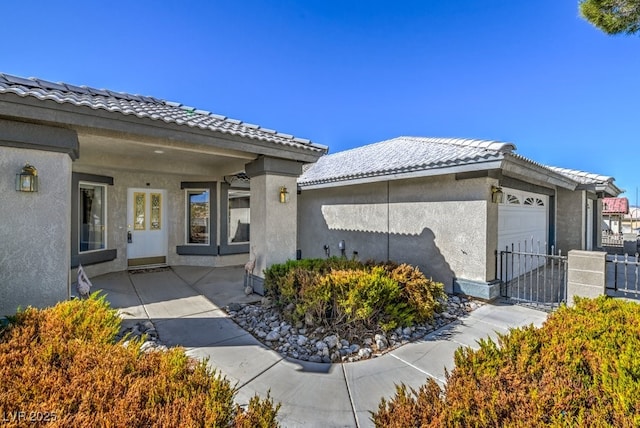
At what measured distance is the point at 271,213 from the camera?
24.7 feet

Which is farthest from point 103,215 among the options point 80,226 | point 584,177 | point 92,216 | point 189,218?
point 584,177

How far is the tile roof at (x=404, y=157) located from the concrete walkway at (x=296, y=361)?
3626 mm

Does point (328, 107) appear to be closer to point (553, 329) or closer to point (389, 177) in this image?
point (389, 177)

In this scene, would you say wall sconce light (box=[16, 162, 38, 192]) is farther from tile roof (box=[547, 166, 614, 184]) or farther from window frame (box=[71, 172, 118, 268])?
tile roof (box=[547, 166, 614, 184])

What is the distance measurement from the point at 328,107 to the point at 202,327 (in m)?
15.5

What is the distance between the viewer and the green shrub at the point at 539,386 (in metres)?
1.96

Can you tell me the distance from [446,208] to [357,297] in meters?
4.33

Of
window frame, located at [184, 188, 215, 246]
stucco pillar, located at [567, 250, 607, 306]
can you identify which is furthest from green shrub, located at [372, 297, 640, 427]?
window frame, located at [184, 188, 215, 246]

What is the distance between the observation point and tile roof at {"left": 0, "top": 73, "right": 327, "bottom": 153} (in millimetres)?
4941

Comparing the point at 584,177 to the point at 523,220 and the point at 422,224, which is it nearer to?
the point at 523,220

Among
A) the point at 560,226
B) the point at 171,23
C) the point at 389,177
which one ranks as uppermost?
the point at 171,23

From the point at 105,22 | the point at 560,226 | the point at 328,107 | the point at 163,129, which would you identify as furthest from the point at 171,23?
the point at 560,226

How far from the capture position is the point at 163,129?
5730 mm

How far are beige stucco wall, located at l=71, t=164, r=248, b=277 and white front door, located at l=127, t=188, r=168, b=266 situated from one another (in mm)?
162
